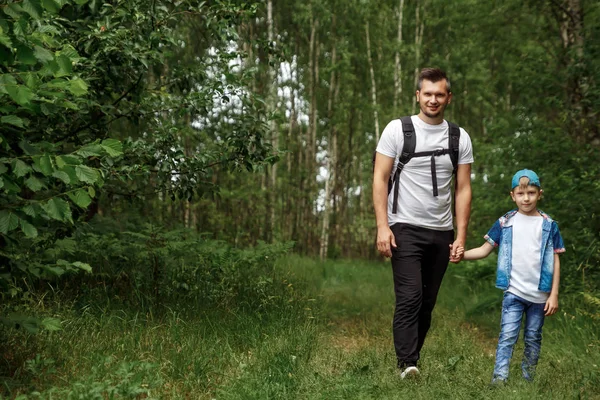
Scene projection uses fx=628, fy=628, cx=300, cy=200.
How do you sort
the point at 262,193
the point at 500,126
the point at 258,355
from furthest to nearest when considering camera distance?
the point at 262,193
the point at 500,126
the point at 258,355

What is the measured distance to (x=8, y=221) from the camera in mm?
3434

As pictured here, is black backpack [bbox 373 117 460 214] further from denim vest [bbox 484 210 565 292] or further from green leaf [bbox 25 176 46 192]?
green leaf [bbox 25 176 46 192]

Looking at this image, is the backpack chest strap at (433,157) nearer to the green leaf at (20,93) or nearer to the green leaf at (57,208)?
the green leaf at (57,208)

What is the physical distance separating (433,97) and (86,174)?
2576mm

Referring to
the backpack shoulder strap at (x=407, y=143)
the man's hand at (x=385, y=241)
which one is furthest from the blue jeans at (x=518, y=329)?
the backpack shoulder strap at (x=407, y=143)

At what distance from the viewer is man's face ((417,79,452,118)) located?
4.67 meters

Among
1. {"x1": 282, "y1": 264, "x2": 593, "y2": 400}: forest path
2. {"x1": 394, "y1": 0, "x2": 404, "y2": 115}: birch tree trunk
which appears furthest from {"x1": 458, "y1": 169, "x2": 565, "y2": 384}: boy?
{"x1": 394, "y1": 0, "x2": 404, "y2": 115}: birch tree trunk

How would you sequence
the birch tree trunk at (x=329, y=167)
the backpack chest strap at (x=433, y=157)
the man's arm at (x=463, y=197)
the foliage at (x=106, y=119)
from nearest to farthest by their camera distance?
the foliage at (x=106, y=119) < the backpack chest strap at (x=433, y=157) < the man's arm at (x=463, y=197) < the birch tree trunk at (x=329, y=167)

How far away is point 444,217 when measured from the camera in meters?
4.71

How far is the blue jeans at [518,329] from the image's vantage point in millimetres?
4383

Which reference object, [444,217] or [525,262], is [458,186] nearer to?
[444,217]

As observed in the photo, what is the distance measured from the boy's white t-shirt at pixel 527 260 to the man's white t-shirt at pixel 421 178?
557mm

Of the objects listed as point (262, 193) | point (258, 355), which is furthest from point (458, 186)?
point (262, 193)

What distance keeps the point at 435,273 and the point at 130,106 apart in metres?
3.64
